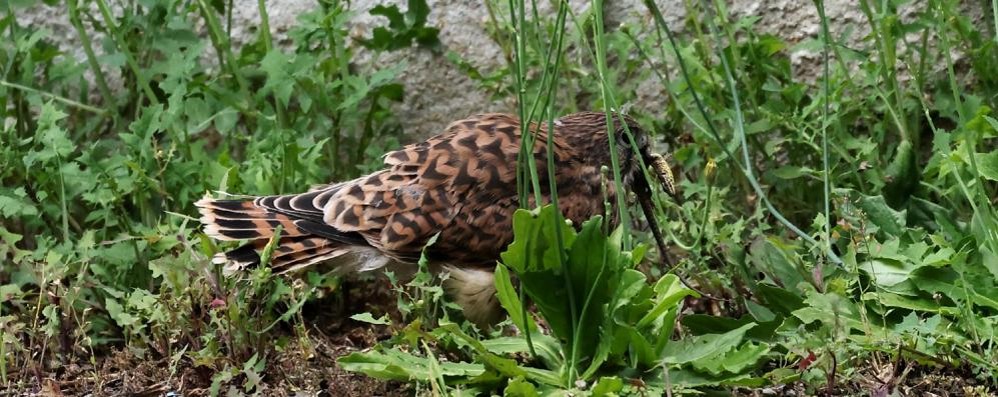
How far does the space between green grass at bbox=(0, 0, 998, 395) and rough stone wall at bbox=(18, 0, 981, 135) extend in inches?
3.1

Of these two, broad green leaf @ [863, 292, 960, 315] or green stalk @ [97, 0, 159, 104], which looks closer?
broad green leaf @ [863, 292, 960, 315]

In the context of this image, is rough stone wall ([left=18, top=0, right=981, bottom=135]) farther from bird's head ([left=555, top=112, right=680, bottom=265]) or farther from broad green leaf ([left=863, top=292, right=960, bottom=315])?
broad green leaf ([left=863, top=292, right=960, bottom=315])

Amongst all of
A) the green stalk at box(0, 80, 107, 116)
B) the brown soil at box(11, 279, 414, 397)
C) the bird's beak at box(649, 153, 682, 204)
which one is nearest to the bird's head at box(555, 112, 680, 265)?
the bird's beak at box(649, 153, 682, 204)

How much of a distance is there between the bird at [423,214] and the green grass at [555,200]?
13 centimetres

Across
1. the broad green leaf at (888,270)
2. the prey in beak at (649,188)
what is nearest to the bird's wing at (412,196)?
the prey in beak at (649,188)

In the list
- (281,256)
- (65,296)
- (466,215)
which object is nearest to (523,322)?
(466,215)

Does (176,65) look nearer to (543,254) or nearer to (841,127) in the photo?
(543,254)

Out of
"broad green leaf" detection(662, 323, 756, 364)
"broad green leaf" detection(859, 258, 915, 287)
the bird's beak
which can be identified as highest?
the bird's beak

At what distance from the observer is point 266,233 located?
4.79 meters

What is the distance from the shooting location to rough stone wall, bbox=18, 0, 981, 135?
19.4ft

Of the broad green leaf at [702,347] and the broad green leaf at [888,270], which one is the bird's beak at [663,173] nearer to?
the broad green leaf at [888,270]

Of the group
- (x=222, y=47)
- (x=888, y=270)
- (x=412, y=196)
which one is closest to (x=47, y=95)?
(x=222, y=47)

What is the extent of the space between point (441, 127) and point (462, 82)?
0.22 meters

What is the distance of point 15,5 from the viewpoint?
5500mm
